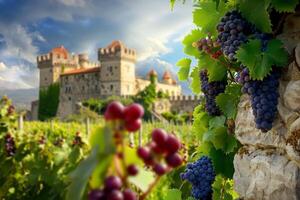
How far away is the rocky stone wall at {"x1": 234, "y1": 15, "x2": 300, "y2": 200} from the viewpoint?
5.06 feet

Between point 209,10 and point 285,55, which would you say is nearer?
point 285,55

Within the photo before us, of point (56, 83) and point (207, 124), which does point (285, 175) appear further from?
point (56, 83)

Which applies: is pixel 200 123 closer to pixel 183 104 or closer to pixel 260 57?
pixel 260 57

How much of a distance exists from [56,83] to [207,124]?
2627 inches

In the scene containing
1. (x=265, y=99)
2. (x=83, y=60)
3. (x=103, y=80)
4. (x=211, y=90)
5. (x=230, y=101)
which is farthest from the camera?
(x=83, y=60)

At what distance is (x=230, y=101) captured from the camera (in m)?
1.89

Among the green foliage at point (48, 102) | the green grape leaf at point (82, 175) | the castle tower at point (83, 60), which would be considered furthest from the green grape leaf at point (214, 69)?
the castle tower at point (83, 60)

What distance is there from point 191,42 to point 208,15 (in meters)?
0.24

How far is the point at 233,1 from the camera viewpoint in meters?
1.86

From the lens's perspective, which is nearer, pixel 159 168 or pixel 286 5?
pixel 159 168

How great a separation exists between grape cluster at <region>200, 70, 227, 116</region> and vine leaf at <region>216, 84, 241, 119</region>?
100mm

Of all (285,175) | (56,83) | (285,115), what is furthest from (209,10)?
(56,83)

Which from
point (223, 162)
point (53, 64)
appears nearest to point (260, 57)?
point (223, 162)

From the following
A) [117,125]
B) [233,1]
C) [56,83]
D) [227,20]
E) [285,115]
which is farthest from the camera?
[56,83]
